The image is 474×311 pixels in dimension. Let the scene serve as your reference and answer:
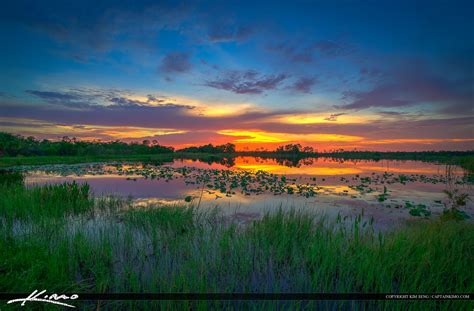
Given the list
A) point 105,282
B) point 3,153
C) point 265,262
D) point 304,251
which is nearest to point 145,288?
point 105,282

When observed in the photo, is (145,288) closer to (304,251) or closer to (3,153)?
(304,251)

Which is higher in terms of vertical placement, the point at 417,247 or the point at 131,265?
the point at 417,247

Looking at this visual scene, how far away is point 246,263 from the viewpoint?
14.0ft

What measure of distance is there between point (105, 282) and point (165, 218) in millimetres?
3378

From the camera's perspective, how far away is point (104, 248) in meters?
4.64

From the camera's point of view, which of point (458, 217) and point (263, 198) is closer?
point (458, 217)

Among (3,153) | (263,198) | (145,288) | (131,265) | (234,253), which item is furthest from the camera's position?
(3,153)

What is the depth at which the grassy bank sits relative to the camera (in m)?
3.39
